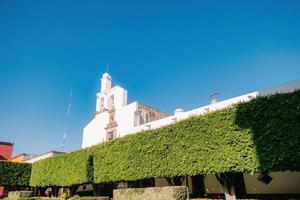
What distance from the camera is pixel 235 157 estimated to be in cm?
1391

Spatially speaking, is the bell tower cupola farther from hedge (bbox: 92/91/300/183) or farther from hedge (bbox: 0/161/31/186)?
hedge (bbox: 92/91/300/183)

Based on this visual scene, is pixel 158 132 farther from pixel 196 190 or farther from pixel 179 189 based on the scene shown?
pixel 196 190

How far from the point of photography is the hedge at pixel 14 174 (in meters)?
33.1

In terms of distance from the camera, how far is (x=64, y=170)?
27.0 meters

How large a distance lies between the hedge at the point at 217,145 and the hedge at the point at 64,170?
2103 millimetres

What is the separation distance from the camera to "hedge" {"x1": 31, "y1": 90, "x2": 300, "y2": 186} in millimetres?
12664

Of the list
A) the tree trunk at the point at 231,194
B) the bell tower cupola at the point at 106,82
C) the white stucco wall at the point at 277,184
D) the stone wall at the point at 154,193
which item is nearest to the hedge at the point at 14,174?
the bell tower cupola at the point at 106,82

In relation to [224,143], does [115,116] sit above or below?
above

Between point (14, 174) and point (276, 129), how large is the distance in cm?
3366

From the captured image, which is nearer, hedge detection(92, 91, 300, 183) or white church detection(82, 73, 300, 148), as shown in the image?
hedge detection(92, 91, 300, 183)

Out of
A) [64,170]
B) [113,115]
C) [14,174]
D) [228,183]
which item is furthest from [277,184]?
[14,174]

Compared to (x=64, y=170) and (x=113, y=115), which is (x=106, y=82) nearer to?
(x=113, y=115)

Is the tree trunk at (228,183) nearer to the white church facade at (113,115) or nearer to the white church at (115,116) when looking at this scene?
the white church at (115,116)

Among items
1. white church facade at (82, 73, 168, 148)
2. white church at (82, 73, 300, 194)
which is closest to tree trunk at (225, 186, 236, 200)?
white church at (82, 73, 300, 194)
